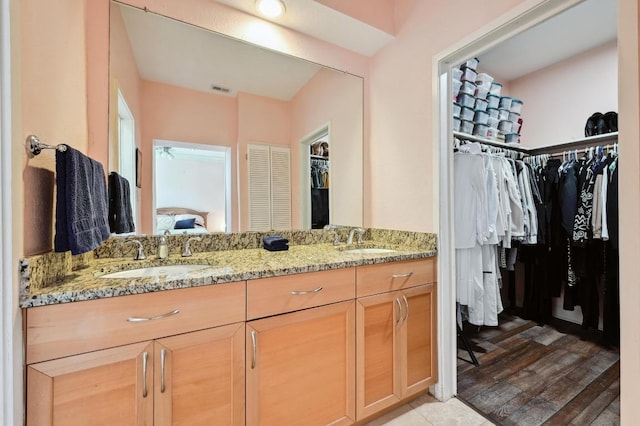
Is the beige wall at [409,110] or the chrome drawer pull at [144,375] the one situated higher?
the beige wall at [409,110]

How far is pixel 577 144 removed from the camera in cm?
242

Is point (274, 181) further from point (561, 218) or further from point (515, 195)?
point (561, 218)

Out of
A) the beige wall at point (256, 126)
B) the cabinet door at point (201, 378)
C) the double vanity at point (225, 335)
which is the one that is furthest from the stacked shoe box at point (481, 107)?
the cabinet door at point (201, 378)

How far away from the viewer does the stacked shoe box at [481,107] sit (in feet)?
6.87

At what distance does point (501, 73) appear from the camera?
2.86 metres

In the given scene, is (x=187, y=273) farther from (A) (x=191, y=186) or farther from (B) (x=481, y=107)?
(B) (x=481, y=107)

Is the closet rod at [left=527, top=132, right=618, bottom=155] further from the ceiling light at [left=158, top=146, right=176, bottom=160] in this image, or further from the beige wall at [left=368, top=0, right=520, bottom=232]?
the ceiling light at [left=158, top=146, right=176, bottom=160]

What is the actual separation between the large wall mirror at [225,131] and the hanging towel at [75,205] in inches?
18.9

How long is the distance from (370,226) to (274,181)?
826mm

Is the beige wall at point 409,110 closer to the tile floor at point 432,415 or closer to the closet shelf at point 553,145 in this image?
the closet shelf at point 553,145

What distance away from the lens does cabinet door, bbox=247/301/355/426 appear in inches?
43.6

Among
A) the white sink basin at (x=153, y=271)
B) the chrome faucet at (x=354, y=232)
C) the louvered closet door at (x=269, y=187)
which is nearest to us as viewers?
the white sink basin at (x=153, y=271)

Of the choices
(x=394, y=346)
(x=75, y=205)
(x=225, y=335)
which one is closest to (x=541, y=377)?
(x=394, y=346)

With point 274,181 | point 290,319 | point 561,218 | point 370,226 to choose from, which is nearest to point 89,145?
point 274,181
